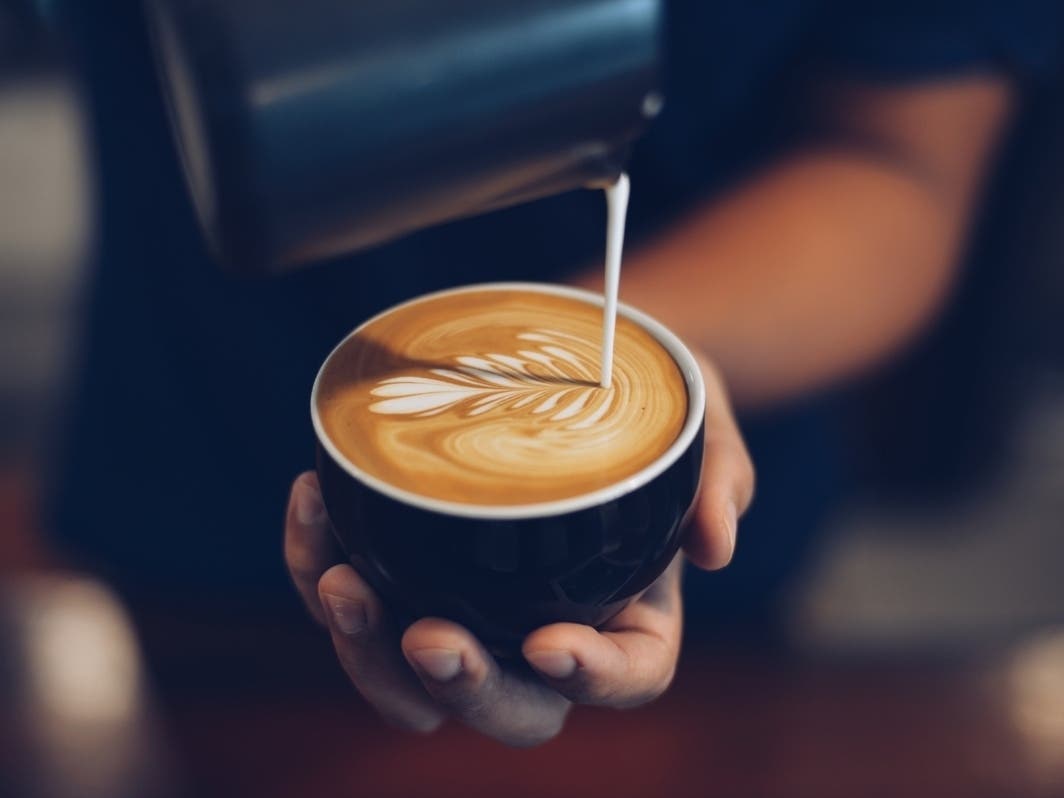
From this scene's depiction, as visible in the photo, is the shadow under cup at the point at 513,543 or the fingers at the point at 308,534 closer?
the shadow under cup at the point at 513,543

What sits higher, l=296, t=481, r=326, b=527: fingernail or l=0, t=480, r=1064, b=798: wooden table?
l=296, t=481, r=326, b=527: fingernail

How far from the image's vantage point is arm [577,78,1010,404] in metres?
0.91

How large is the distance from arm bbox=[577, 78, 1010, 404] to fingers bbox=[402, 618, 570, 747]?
41 centimetres

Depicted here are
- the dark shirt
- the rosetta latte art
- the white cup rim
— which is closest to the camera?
the white cup rim

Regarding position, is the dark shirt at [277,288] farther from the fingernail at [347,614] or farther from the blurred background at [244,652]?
the fingernail at [347,614]

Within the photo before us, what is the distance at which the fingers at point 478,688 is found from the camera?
0.52 meters

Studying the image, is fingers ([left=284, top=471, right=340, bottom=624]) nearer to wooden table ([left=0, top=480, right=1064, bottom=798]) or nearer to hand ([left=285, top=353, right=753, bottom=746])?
hand ([left=285, top=353, right=753, bottom=746])

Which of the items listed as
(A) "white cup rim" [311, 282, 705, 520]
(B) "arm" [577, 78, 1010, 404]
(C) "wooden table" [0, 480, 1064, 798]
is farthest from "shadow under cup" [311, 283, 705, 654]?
(C) "wooden table" [0, 480, 1064, 798]

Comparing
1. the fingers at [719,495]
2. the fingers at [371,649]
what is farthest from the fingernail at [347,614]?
the fingers at [719,495]

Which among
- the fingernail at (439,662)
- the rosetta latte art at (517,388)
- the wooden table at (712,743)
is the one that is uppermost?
the rosetta latte art at (517,388)

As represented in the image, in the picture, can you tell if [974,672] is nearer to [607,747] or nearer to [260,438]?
[607,747]

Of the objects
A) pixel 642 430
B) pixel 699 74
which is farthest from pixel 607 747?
pixel 699 74

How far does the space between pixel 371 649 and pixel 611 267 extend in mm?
283

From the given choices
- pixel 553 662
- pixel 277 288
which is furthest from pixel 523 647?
pixel 277 288
